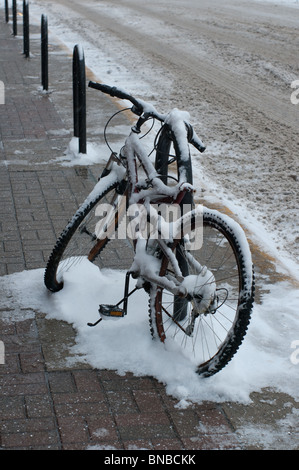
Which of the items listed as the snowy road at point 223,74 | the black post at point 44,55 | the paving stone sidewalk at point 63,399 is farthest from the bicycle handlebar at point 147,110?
the black post at point 44,55

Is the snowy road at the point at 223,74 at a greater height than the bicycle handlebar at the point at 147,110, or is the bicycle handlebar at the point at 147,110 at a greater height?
the bicycle handlebar at the point at 147,110

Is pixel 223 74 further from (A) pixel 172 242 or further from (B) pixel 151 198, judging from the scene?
(A) pixel 172 242

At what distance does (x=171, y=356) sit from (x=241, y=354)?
0.40 metres

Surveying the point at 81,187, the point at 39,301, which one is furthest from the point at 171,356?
the point at 81,187

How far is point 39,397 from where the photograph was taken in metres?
3.51

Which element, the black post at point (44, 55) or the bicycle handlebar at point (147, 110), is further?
the black post at point (44, 55)

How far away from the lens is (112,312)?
3895 mm

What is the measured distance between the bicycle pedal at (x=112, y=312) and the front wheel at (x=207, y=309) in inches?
6.7

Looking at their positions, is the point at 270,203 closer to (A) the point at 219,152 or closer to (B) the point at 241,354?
(A) the point at 219,152

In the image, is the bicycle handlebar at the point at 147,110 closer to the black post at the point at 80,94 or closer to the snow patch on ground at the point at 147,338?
the snow patch on ground at the point at 147,338

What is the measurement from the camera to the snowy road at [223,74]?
22.8 ft

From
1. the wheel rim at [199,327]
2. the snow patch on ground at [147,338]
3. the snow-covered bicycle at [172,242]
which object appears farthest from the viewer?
the wheel rim at [199,327]

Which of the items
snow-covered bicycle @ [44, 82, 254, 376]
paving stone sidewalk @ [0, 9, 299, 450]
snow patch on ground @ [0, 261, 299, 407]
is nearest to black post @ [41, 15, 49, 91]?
paving stone sidewalk @ [0, 9, 299, 450]

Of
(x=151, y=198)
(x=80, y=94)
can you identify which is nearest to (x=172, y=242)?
(x=151, y=198)
